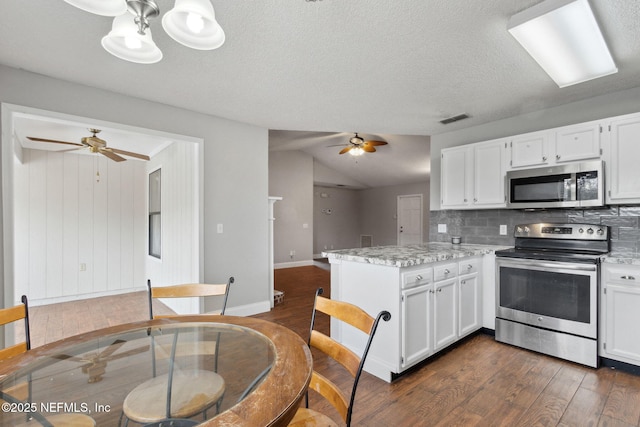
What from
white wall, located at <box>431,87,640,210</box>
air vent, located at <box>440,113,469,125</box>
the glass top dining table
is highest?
air vent, located at <box>440,113,469,125</box>

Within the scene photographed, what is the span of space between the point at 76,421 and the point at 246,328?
0.64 m

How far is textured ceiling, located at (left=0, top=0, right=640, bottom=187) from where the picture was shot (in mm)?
1714

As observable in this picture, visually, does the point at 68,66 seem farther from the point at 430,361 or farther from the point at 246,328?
the point at 430,361

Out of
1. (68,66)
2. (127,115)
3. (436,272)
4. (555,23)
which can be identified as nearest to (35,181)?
(127,115)

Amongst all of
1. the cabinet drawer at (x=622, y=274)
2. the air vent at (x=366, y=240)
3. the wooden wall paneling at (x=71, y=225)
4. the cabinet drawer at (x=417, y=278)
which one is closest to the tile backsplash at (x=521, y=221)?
the cabinet drawer at (x=622, y=274)

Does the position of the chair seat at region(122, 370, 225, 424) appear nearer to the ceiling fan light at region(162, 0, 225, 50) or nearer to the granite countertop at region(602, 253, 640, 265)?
the ceiling fan light at region(162, 0, 225, 50)

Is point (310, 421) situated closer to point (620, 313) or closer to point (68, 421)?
point (68, 421)

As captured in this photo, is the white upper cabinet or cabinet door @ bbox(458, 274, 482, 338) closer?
cabinet door @ bbox(458, 274, 482, 338)

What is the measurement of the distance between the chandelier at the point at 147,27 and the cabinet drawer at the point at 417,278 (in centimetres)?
187

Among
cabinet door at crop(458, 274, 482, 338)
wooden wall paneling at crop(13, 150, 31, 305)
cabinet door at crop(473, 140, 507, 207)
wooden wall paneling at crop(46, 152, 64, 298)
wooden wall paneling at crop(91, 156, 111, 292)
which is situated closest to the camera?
cabinet door at crop(458, 274, 482, 338)

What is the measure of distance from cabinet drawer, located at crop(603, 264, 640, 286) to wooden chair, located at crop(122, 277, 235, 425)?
3.00m

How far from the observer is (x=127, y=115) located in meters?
2.88

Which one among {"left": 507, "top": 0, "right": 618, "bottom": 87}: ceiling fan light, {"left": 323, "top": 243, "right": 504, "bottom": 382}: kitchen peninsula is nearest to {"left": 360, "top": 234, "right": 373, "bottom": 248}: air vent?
{"left": 323, "top": 243, "right": 504, "bottom": 382}: kitchen peninsula

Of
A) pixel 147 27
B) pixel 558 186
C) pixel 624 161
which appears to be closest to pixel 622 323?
pixel 558 186
